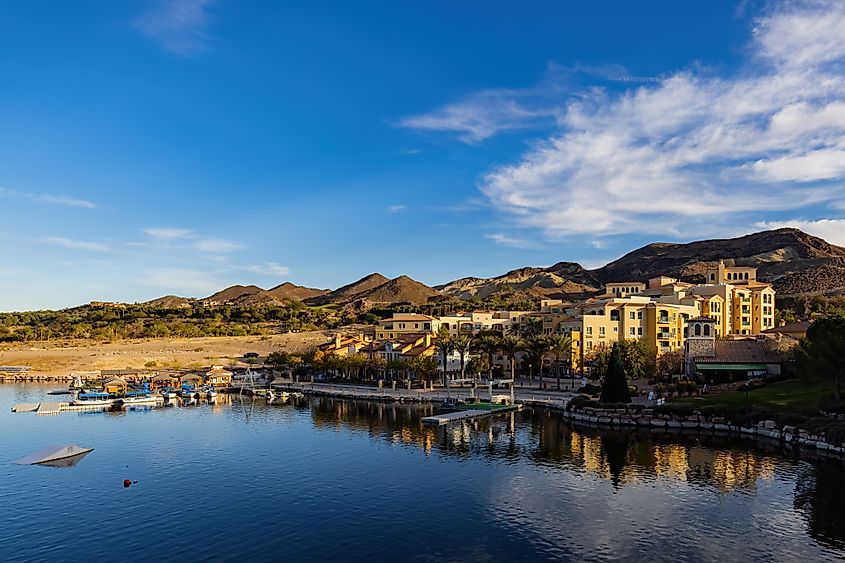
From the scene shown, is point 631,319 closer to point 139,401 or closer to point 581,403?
point 581,403

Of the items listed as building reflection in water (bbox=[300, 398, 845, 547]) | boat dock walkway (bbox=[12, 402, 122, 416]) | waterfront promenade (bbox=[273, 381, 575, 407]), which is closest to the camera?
building reflection in water (bbox=[300, 398, 845, 547])

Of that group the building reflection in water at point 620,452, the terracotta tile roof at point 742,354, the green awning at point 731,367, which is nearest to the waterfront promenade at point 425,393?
the building reflection in water at point 620,452

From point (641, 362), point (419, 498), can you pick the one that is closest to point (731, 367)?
point (641, 362)

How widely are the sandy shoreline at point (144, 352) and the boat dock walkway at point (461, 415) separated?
214ft

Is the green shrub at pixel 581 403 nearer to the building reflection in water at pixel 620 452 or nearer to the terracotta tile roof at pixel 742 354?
the building reflection in water at pixel 620 452

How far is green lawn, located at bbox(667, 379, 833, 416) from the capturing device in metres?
52.4

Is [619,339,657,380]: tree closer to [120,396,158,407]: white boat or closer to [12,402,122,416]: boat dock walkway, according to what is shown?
[120,396,158,407]: white boat

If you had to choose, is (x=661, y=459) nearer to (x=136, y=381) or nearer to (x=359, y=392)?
(x=359, y=392)

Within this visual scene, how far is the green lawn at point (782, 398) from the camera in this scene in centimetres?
5241

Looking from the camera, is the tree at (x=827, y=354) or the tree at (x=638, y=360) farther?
the tree at (x=638, y=360)

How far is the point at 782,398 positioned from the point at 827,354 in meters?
8.18

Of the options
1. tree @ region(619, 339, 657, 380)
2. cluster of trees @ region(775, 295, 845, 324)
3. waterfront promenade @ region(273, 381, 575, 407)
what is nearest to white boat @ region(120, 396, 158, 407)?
waterfront promenade @ region(273, 381, 575, 407)

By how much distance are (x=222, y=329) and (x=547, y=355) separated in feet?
325

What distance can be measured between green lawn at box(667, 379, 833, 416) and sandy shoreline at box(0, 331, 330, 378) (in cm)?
8482
